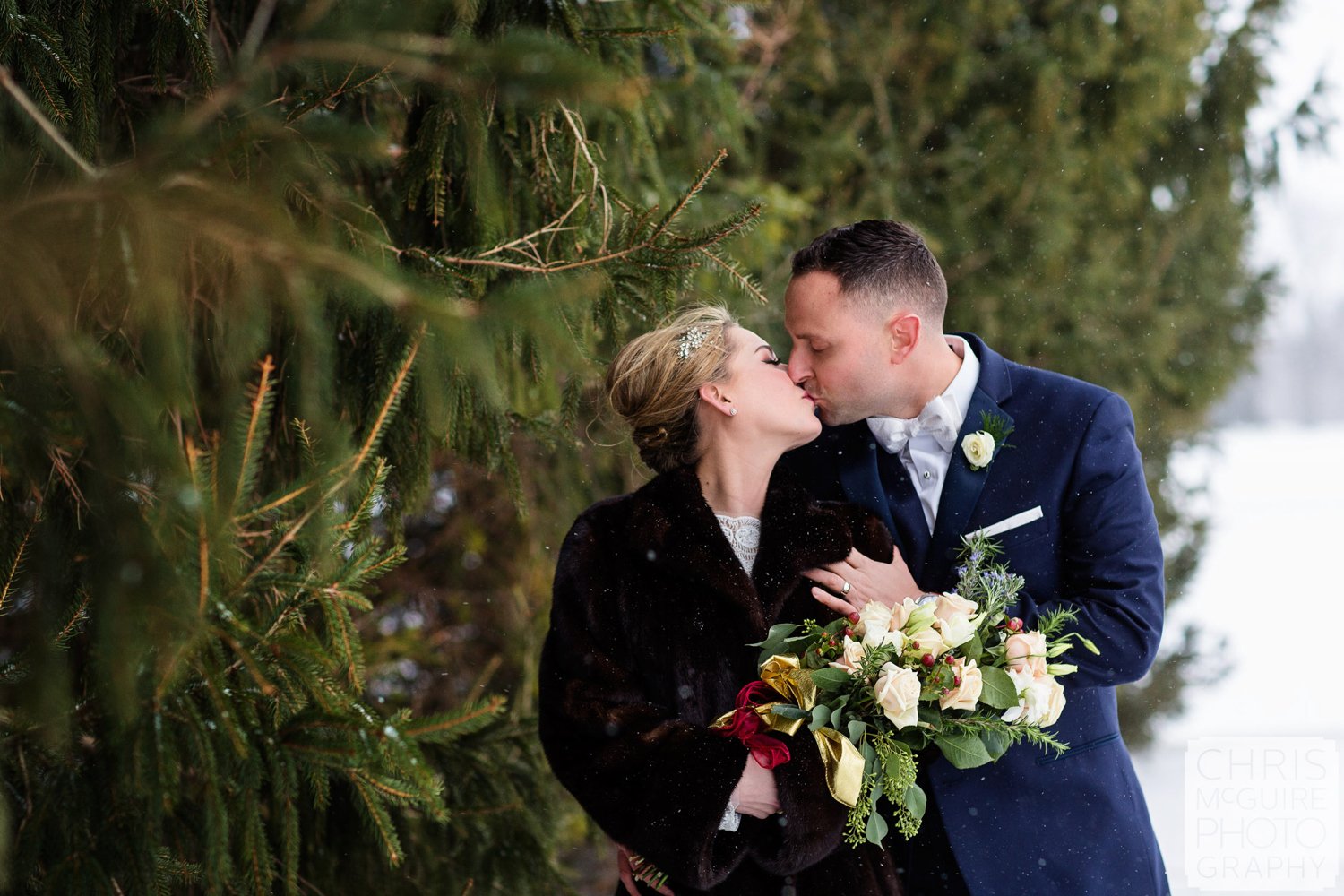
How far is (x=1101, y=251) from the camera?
5.77m

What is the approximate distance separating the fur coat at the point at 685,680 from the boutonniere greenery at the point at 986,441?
9.9 inches

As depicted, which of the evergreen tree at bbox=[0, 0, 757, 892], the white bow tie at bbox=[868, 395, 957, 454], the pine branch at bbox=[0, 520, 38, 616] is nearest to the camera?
the evergreen tree at bbox=[0, 0, 757, 892]

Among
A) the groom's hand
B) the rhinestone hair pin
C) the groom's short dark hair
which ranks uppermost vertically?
the groom's short dark hair

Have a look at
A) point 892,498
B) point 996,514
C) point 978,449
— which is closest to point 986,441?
point 978,449

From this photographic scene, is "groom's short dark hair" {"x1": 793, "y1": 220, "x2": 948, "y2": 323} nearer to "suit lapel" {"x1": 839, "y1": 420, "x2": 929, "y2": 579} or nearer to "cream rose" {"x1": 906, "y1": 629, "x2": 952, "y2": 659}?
"suit lapel" {"x1": 839, "y1": 420, "x2": 929, "y2": 579}

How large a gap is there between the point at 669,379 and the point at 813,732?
823mm

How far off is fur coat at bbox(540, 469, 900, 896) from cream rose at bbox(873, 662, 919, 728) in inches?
10.1

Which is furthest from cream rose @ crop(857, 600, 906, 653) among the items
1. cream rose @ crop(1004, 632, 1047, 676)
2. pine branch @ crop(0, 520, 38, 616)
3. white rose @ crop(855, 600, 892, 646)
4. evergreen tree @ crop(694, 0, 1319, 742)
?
evergreen tree @ crop(694, 0, 1319, 742)

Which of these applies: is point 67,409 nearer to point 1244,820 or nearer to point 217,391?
point 217,391

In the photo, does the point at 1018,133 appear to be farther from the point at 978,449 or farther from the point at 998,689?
the point at 998,689

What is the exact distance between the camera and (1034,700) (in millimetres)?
2016

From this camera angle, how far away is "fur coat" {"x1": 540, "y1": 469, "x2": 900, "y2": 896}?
2.15m

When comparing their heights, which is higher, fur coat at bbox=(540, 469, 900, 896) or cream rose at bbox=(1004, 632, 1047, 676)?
cream rose at bbox=(1004, 632, 1047, 676)

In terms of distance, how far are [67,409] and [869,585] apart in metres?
1.51
